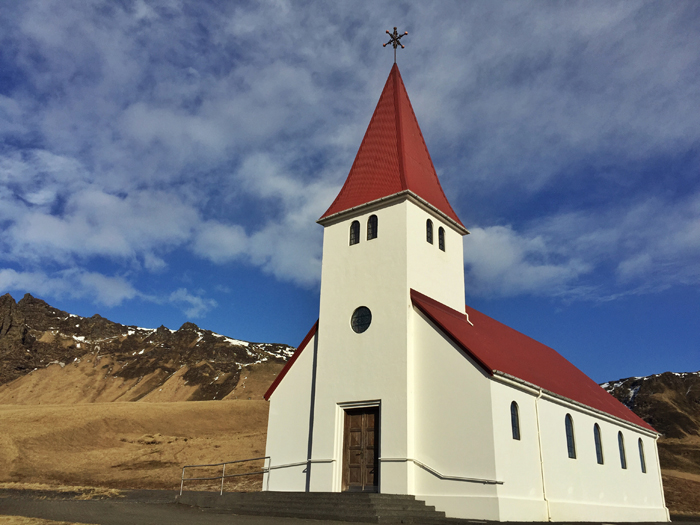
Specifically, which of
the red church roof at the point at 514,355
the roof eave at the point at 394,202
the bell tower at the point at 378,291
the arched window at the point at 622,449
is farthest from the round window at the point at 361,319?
the arched window at the point at 622,449

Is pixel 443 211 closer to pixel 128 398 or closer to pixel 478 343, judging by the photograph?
pixel 478 343

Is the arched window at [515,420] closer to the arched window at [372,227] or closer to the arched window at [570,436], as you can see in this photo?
the arched window at [570,436]

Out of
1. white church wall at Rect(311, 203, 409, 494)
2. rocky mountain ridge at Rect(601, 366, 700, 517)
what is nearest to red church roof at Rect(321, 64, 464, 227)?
white church wall at Rect(311, 203, 409, 494)

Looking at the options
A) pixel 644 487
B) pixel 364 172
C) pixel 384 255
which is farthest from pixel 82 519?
pixel 644 487

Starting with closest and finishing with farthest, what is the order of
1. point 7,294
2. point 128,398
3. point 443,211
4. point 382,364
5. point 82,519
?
point 82,519, point 382,364, point 443,211, point 128,398, point 7,294

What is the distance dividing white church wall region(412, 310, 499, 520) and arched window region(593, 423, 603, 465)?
25.9 feet

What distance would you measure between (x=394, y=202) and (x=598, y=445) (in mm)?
11429

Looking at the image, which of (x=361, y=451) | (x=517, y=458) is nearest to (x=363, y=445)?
(x=361, y=451)

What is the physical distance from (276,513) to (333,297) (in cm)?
672

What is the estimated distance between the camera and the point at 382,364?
15.6m

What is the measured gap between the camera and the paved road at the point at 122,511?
38.0ft

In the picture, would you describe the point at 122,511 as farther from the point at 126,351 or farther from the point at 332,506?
the point at 126,351

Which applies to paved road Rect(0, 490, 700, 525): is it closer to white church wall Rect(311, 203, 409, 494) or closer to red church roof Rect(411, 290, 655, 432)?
white church wall Rect(311, 203, 409, 494)

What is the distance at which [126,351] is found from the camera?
91.8 m
